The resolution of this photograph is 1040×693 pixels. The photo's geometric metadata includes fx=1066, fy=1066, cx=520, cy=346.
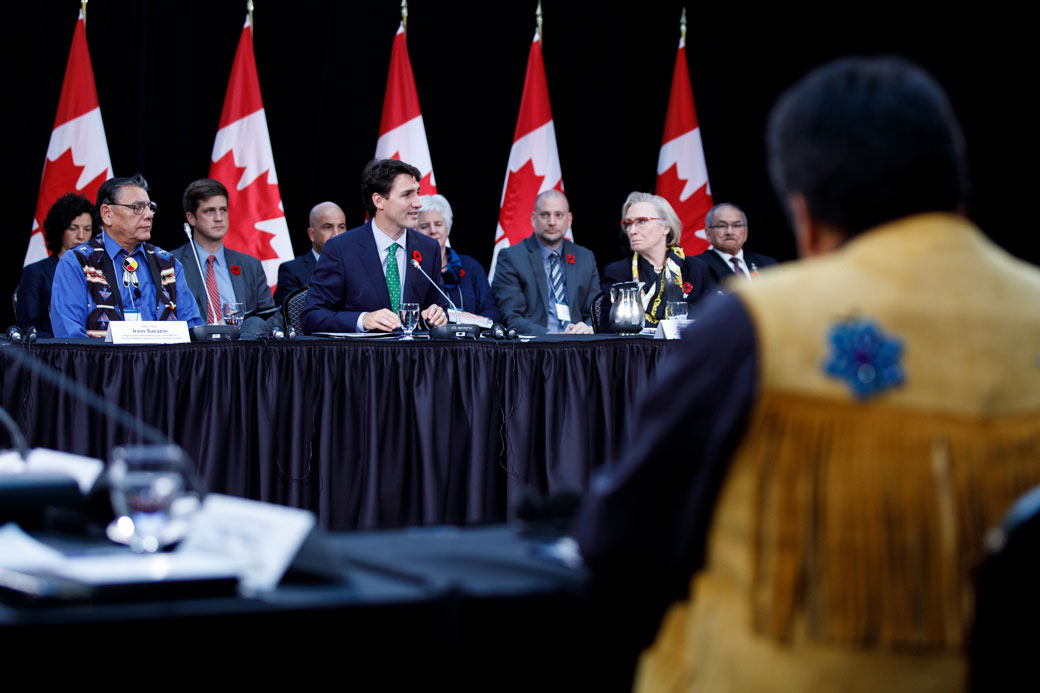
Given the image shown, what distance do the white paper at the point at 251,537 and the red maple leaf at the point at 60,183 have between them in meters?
5.29

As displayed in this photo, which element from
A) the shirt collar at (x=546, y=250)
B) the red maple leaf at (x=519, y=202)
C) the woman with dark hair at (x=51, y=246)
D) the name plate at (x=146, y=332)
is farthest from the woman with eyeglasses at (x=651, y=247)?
the woman with dark hair at (x=51, y=246)

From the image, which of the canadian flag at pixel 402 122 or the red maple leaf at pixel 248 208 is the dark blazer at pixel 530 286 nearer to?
the canadian flag at pixel 402 122

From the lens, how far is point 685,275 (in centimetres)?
546

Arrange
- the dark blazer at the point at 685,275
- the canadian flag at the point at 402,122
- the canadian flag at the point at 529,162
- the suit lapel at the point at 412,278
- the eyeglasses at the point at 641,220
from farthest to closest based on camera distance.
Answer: the canadian flag at the point at 529,162, the canadian flag at the point at 402,122, the dark blazer at the point at 685,275, the eyeglasses at the point at 641,220, the suit lapel at the point at 412,278

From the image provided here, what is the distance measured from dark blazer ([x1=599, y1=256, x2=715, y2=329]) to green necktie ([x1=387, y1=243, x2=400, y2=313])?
0.99 metres

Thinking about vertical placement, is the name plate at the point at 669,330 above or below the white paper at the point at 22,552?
above

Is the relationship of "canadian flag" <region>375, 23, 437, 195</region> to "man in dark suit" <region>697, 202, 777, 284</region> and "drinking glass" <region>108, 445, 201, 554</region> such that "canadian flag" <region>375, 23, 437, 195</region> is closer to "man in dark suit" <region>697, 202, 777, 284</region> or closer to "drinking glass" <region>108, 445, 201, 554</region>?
"man in dark suit" <region>697, 202, 777, 284</region>

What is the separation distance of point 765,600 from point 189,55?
20.6 feet

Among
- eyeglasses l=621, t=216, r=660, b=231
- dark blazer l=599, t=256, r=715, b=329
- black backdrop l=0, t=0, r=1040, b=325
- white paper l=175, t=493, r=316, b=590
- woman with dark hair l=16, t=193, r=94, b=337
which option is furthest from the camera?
black backdrop l=0, t=0, r=1040, b=325

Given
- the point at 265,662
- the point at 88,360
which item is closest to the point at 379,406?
the point at 88,360

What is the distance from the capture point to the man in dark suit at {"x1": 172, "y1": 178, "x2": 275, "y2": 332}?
→ 18.0 ft

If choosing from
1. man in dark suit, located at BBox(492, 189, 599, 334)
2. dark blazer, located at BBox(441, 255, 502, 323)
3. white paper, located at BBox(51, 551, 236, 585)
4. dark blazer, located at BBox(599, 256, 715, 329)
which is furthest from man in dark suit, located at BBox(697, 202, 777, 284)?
white paper, located at BBox(51, 551, 236, 585)

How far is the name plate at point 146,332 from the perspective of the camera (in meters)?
3.68

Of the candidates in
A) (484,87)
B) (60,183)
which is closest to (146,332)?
(60,183)
